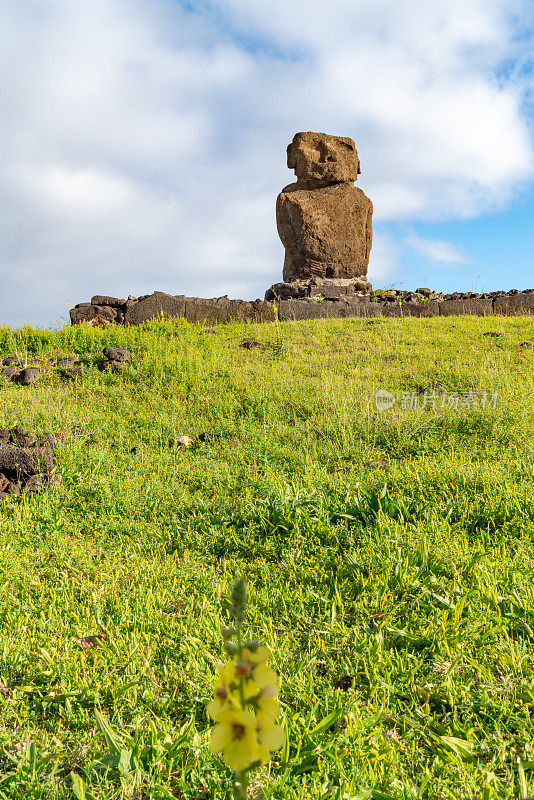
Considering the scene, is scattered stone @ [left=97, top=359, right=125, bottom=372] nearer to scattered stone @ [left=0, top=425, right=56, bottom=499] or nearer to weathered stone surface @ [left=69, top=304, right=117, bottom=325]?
scattered stone @ [left=0, top=425, right=56, bottom=499]

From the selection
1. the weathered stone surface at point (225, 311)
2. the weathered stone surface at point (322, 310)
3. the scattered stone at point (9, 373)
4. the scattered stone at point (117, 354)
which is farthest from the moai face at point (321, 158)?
the scattered stone at point (9, 373)

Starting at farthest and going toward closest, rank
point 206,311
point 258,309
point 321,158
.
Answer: point 321,158 < point 258,309 < point 206,311

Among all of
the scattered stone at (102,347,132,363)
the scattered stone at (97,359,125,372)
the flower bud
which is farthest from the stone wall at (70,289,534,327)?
the flower bud

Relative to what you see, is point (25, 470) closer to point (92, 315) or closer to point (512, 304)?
point (92, 315)

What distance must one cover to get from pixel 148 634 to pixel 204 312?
9.30 m

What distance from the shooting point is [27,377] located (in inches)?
287

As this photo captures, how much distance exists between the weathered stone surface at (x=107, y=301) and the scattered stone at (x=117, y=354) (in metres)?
3.34

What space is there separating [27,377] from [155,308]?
4276 mm

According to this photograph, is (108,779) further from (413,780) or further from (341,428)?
(341,428)

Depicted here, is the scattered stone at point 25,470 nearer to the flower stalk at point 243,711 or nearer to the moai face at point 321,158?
the flower stalk at point 243,711

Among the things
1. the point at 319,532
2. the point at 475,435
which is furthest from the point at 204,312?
the point at 319,532

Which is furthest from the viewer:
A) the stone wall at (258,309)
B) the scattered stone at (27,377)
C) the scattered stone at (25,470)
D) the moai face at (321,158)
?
the moai face at (321,158)

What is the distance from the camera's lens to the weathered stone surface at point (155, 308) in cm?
1102

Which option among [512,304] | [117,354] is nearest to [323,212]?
[512,304]
